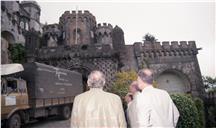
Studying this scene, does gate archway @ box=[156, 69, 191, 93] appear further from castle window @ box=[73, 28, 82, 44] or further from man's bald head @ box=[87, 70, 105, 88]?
man's bald head @ box=[87, 70, 105, 88]

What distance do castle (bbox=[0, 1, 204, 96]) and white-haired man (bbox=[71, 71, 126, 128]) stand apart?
58.3 feet

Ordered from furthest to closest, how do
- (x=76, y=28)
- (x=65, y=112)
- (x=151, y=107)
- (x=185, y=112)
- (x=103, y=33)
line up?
1. (x=103, y=33)
2. (x=76, y=28)
3. (x=65, y=112)
4. (x=185, y=112)
5. (x=151, y=107)

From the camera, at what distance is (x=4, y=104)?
9.32m

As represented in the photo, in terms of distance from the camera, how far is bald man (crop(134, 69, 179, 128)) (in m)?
3.36

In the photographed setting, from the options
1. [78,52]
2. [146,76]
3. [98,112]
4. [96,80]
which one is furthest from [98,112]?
[78,52]

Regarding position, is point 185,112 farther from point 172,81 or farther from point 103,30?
point 103,30

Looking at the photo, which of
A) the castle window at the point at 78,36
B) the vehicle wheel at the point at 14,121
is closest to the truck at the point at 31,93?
the vehicle wheel at the point at 14,121

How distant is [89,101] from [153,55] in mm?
23048

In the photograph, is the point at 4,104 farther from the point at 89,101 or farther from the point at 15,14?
the point at 15,14

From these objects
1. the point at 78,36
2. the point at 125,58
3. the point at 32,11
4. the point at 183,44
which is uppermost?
the point at 32,11

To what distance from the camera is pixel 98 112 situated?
3611 mm

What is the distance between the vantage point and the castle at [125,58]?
22.5 metres

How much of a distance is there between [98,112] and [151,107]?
0.79 m

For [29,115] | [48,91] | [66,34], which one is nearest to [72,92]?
[48,91]
